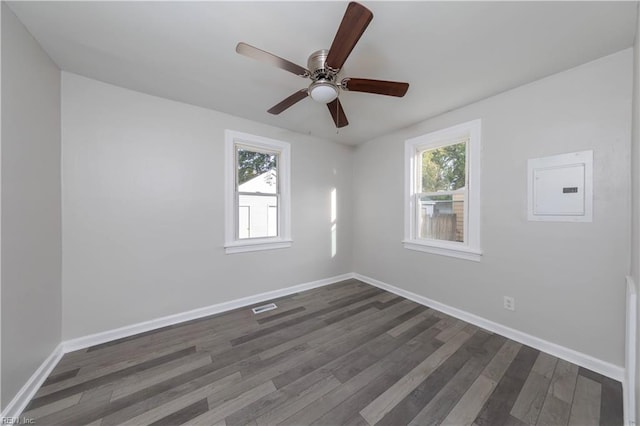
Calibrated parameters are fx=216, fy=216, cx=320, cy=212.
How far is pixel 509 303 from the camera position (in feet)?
7.17

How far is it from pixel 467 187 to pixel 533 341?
5.29ft

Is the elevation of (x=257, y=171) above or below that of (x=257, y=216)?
above

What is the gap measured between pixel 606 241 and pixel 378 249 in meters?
2.31

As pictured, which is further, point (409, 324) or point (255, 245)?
point (255, 245)

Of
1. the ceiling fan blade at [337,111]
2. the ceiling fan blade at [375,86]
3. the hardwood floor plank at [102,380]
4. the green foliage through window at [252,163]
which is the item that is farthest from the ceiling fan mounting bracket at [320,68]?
the hardwood floor plank at [102,380]

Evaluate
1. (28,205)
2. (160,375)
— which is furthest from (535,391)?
(28,205)

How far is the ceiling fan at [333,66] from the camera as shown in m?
1.20

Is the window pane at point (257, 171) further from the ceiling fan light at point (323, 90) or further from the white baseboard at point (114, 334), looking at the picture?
the ceiling fan light at point (323, 90)

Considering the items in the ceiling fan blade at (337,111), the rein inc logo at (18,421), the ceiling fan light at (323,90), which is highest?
the ceiling fan blade at (337,111)

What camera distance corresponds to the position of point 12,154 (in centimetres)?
137

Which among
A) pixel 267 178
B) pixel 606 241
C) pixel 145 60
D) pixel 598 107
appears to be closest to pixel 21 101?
pixel 145 60

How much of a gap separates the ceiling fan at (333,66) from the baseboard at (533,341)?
2.50 metres

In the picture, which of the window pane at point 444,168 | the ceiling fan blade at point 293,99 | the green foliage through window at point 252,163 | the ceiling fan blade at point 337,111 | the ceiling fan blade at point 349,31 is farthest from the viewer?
the green foliage through window at point 252,163

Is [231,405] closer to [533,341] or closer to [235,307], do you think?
[235,307]
